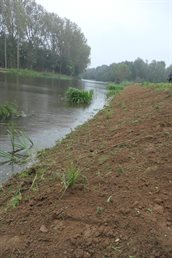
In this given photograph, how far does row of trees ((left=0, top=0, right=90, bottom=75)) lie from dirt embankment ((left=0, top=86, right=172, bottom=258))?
5309 cm

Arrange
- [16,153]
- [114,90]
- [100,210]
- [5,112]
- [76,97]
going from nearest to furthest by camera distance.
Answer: [100,210], [16,153], [5,112], [76,97], [114,90]

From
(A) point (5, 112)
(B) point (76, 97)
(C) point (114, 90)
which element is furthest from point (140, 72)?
(A) point (5, 112)

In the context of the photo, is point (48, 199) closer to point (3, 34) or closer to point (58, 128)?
point (58, 128)

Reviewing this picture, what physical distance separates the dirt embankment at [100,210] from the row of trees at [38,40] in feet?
174

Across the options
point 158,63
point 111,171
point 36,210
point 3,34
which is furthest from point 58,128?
point 158,63

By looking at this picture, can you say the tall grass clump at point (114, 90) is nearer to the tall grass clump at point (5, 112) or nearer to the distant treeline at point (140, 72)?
the tall grass clump at point (5, 112)

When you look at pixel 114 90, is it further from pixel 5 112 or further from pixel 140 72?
pixel 140 72

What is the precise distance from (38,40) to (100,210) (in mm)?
69579

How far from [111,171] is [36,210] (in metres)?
1.27

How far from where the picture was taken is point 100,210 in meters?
3.39

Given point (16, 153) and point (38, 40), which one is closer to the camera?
point (16, 153)

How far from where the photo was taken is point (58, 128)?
32.5 ft

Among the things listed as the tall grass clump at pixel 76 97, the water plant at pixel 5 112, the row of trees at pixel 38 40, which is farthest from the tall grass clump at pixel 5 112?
the row of trees at pixel 38 40

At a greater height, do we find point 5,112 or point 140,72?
point 140,72
